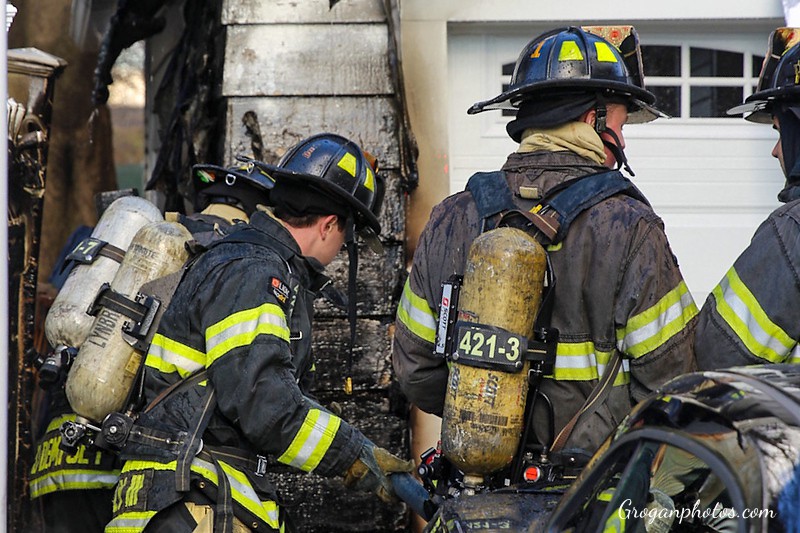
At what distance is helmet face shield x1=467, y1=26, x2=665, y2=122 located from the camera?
11.3ft

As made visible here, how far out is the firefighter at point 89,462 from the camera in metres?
4.39

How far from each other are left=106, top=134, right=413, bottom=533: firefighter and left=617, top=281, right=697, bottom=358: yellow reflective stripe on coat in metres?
0.93

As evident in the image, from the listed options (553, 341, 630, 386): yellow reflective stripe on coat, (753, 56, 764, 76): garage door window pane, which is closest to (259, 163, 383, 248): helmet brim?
(553, 341, 630, 386): yellow reflective stripe on coat

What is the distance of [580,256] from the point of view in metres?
3.25

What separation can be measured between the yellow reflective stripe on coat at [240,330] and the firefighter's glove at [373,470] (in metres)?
0.52

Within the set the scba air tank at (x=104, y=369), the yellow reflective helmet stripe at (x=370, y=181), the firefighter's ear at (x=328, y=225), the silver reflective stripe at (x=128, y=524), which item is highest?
the yellow reflective helmet stripe at (x=370, y=181)

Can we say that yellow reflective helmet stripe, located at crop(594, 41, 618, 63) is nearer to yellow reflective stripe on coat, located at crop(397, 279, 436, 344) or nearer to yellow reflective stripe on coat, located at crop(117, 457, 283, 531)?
yellow reflective stripe on coat, located at crop(397, 279, 436, 344)

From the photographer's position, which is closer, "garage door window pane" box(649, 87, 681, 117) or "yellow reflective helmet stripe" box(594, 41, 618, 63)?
"yellow reflective helmet stripe" box(594, 41, 618, 63)

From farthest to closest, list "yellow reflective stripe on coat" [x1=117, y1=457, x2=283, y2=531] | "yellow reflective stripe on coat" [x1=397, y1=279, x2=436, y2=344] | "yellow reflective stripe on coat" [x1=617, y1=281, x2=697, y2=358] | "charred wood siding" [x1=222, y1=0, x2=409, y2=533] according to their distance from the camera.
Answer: "charred wood siding" [x1=222, y1=0, x2=409, y2=533]
"yellow reflective stripe on coat" [x1=397, y1=279, x2=436, y2=344]
"yellow reflective stripe on coat" [x1=117, y1=457, x2=283, y2=531]
"yellow reflective stripe on coat" [x1=617, y1=281, x2=697, y2=358]

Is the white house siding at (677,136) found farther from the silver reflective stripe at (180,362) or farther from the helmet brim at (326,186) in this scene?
the silver reflective stripe at (180,362)

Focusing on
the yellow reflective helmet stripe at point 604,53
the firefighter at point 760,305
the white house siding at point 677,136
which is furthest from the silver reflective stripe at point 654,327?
the white house siding at point 677,136

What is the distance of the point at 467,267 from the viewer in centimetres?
316

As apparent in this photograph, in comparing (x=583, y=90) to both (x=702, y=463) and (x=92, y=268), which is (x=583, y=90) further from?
(x=92, y=268)

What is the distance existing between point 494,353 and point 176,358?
1067 mm
